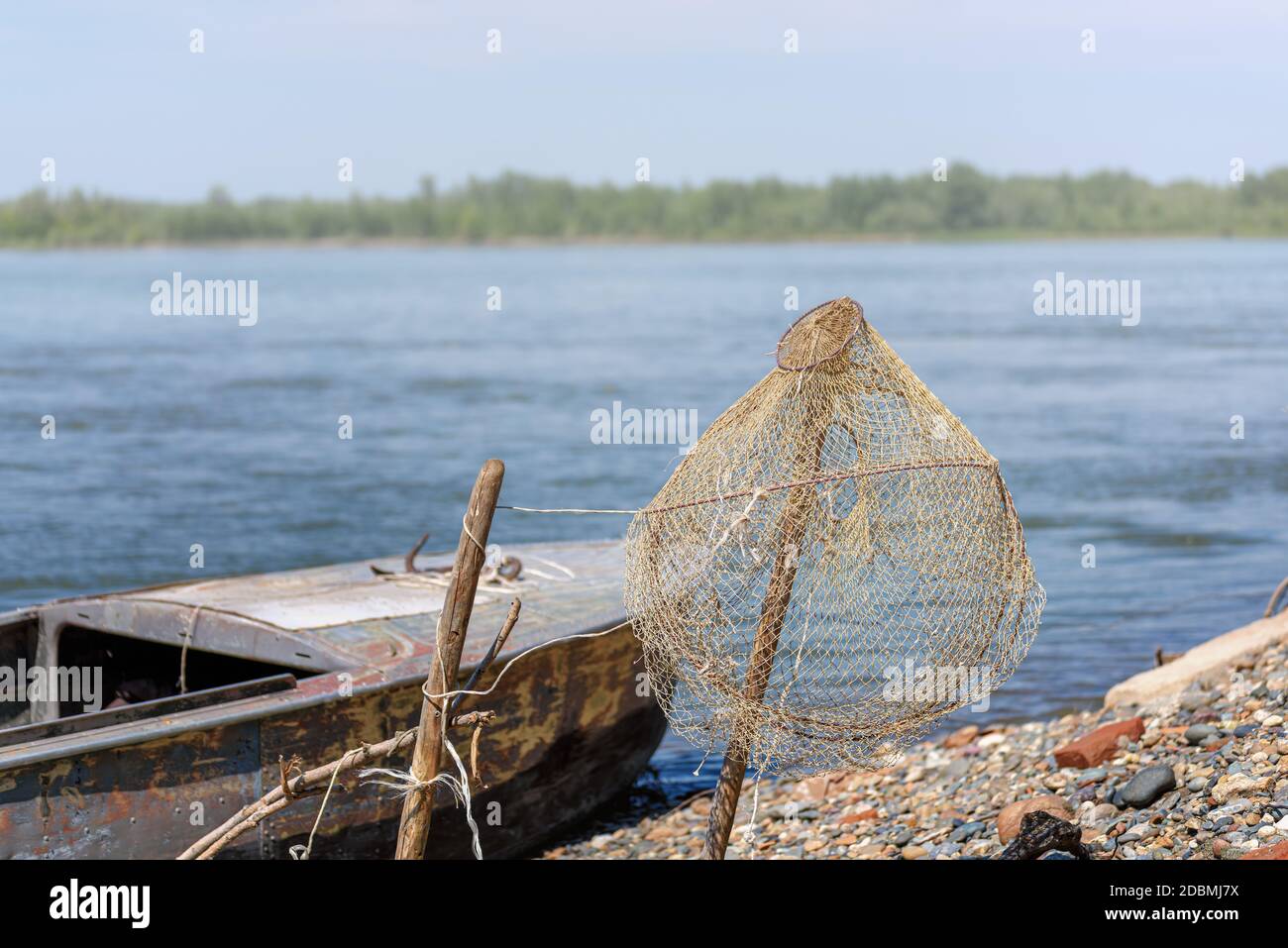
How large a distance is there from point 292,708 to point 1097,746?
4610 mm

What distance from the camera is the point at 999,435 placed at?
1009 inches

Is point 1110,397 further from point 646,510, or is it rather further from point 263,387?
point 646,510

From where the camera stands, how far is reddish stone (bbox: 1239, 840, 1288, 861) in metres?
6.51

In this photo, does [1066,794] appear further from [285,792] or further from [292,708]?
[285,792]

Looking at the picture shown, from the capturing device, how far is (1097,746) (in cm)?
866

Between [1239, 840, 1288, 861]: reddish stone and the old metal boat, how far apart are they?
3636 millimetres

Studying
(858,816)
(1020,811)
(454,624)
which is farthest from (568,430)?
(454,624)

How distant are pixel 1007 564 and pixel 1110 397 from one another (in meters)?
25.1

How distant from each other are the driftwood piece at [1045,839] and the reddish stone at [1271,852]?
2.39 feet

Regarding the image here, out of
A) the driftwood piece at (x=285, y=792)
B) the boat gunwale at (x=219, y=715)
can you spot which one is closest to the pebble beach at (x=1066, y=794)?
the boat gunwale at (x=219, y=715)

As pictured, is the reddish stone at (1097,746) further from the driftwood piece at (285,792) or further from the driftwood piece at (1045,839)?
the driftwood piece at (285,792)

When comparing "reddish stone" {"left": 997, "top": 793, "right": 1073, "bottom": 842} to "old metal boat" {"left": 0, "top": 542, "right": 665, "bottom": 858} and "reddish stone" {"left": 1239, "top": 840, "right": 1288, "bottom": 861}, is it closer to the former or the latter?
"reddish stone" {"left": 1239, "top": 840, "right": 1288, "bottom": 861}
